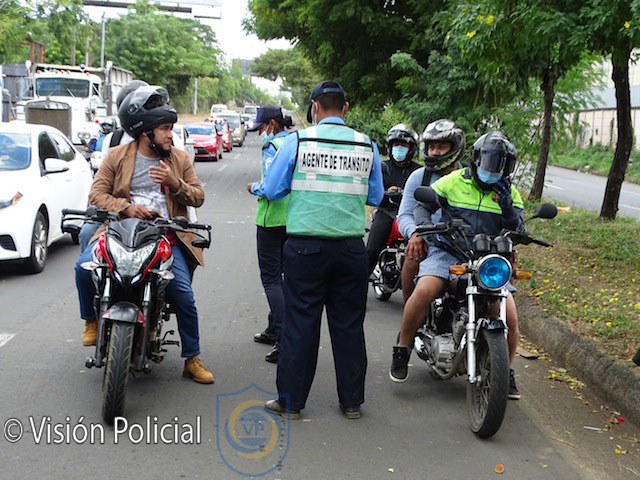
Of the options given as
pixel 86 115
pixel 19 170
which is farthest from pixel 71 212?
pixel 86 115

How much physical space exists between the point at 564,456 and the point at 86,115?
77.7ft

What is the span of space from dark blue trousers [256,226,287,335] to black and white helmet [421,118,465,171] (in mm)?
1249

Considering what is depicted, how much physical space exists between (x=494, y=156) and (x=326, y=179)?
113cm

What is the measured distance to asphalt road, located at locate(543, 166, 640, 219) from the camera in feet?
72.8

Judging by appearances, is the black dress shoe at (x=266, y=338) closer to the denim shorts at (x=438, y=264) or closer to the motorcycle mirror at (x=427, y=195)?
the denim shorts at (x=438, y=264)

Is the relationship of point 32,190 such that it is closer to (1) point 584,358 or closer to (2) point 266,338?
(2) point 266,338

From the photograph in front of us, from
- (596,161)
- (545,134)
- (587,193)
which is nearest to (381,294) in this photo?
(545,134)

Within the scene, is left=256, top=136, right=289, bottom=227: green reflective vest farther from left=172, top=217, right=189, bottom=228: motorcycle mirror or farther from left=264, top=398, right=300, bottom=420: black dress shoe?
left=264, top=398, right=300, bottom=420: black dress shoe

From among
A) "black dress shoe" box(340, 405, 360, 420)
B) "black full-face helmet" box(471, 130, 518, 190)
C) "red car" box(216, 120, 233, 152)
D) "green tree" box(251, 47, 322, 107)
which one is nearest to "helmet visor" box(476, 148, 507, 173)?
"black full-face helmet" box(471, 130, 518, 190)

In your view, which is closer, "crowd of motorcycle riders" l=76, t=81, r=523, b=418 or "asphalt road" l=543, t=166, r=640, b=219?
"crowd of motorcycle riders" l=76, t=81, r=523, b=418

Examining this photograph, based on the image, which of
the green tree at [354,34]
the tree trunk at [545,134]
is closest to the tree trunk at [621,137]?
the tree trunk at [545,134]

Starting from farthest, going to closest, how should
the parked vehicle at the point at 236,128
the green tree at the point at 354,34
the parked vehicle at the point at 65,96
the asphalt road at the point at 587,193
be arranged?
the parked vehicle at the point at 236,128
the parked vehicle at the point at 65,96
the asphalt road at the point at 587,193
the green tree at the point at 354,34

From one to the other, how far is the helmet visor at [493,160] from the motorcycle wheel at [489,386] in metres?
1.08

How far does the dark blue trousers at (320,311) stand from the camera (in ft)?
17.0
